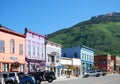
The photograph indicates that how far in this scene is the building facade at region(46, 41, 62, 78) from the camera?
7331cm

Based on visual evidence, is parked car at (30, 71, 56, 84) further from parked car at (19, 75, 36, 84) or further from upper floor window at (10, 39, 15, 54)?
upper floor window at (10, 39, 15, 54)

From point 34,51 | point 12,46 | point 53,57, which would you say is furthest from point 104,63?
point 12,46

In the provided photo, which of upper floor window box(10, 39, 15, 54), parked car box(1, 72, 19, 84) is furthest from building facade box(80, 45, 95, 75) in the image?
parked car box(1, 72, 19, 84)

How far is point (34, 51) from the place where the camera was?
66.7 metres

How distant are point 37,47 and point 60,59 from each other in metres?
12.6

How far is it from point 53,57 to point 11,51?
1939cm

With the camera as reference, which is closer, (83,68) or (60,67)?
(60,67)

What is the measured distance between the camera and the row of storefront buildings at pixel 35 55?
56312 mm

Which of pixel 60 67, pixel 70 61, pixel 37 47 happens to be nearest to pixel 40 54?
pixel 37 47

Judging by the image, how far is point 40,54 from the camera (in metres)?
69.6

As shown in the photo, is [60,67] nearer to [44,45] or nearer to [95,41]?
[44,45]

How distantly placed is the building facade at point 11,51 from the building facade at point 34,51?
216cm

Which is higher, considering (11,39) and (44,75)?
(11,39)

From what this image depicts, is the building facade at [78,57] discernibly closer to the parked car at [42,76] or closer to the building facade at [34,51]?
the building facade at [34,51]
